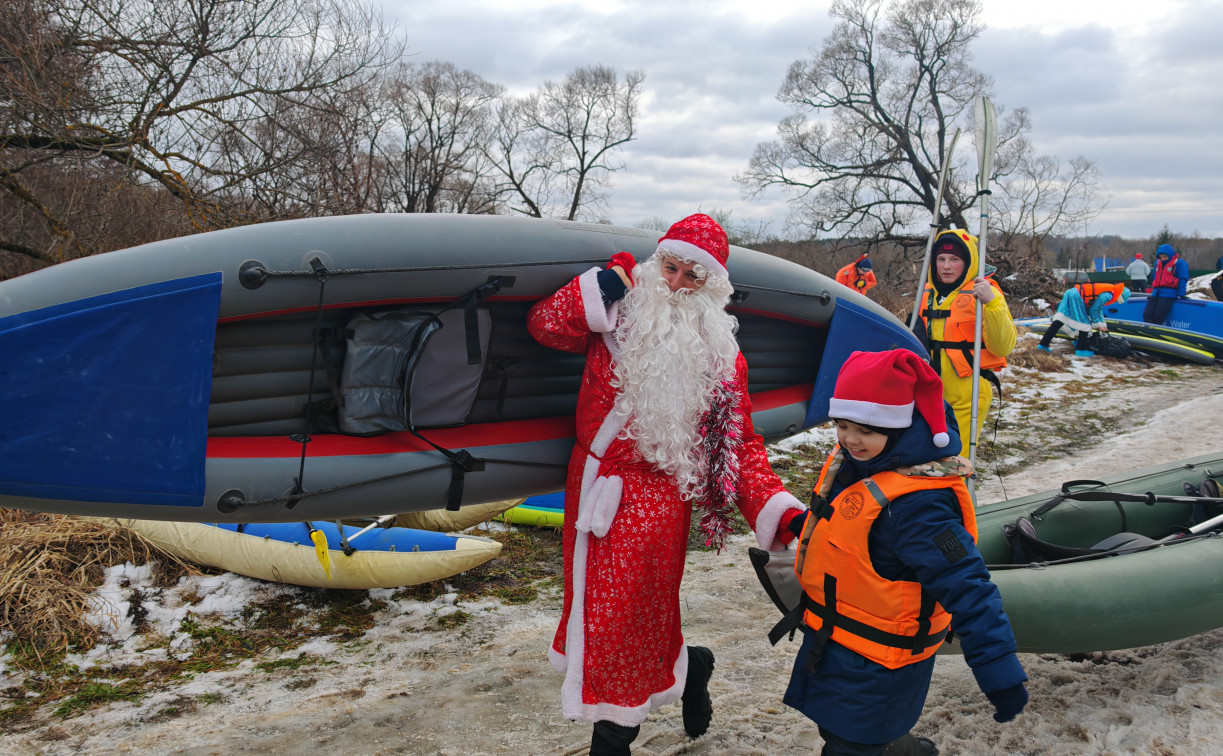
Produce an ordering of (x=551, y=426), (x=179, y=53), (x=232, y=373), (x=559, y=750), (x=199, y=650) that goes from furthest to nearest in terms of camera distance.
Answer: (x=179, y=53)
(x=199, y=650)
(x=551, y=426)
(x=559, y=750)
(x=232, y=373)

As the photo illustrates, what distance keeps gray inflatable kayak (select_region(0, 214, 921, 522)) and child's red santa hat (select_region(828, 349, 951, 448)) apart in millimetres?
1023

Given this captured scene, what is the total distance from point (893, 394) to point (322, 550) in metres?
2.55

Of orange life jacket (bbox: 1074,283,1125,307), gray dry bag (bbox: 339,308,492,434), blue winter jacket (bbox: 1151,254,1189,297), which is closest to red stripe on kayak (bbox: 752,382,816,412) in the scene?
gray dry bag (bbox: 339,308,492,434)

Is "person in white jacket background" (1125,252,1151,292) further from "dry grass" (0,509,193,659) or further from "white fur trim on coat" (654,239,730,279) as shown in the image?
"dry grass" (0,509,193,659)

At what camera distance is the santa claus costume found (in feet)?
6.31

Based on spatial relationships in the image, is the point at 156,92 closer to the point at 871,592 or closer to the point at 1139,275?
the point at 871,592

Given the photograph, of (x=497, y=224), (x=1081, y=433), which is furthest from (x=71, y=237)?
(x=1081, y=433)

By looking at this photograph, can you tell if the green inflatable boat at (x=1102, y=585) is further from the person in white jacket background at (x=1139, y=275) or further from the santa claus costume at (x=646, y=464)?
the person in white jacket background at (x=1139, y=275)

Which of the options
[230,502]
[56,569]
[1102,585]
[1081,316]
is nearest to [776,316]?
[1102,585]

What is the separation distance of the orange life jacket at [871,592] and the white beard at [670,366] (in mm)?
423

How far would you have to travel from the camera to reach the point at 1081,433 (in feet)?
22.9

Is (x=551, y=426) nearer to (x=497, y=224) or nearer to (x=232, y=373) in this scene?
(x=497, y=224)

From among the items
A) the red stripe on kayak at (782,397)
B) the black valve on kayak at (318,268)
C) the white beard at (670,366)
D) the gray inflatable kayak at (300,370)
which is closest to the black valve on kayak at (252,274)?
the gray inflatable kayak at (300,370)

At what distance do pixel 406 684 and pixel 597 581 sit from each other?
1356 millimetres
